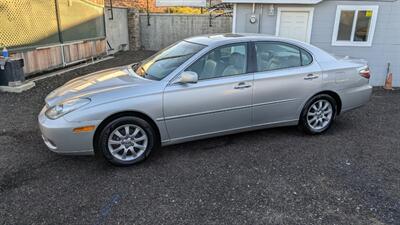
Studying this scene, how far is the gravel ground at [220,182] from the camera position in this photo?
2891mm

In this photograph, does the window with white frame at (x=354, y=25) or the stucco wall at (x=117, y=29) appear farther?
the stucco wall at (x=117, y=29)

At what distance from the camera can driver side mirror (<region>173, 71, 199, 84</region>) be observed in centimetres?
369

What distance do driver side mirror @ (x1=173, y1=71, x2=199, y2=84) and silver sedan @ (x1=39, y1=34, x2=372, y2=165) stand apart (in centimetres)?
1

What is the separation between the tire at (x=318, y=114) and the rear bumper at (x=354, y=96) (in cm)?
17

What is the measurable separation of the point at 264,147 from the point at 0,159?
11.1ft

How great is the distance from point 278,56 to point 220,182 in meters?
2.05

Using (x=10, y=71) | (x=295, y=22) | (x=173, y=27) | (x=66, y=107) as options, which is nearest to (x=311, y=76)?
(x=66, y=107)

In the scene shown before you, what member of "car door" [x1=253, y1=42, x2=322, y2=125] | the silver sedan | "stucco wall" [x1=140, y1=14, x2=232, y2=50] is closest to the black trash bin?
the silver sedan

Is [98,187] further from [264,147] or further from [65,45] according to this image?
[65,45]

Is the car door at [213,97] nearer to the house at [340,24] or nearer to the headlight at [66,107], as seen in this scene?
the headlight at [66,107]

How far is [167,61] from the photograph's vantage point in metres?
4.24

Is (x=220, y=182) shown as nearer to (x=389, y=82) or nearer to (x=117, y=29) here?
(x=389, y=82)

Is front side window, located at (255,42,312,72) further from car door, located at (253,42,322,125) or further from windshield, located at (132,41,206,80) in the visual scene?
windshield, located at (132,41,206,80)

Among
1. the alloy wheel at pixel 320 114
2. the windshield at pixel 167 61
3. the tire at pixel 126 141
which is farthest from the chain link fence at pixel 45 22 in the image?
the alloy wheel at pixel 320 114
